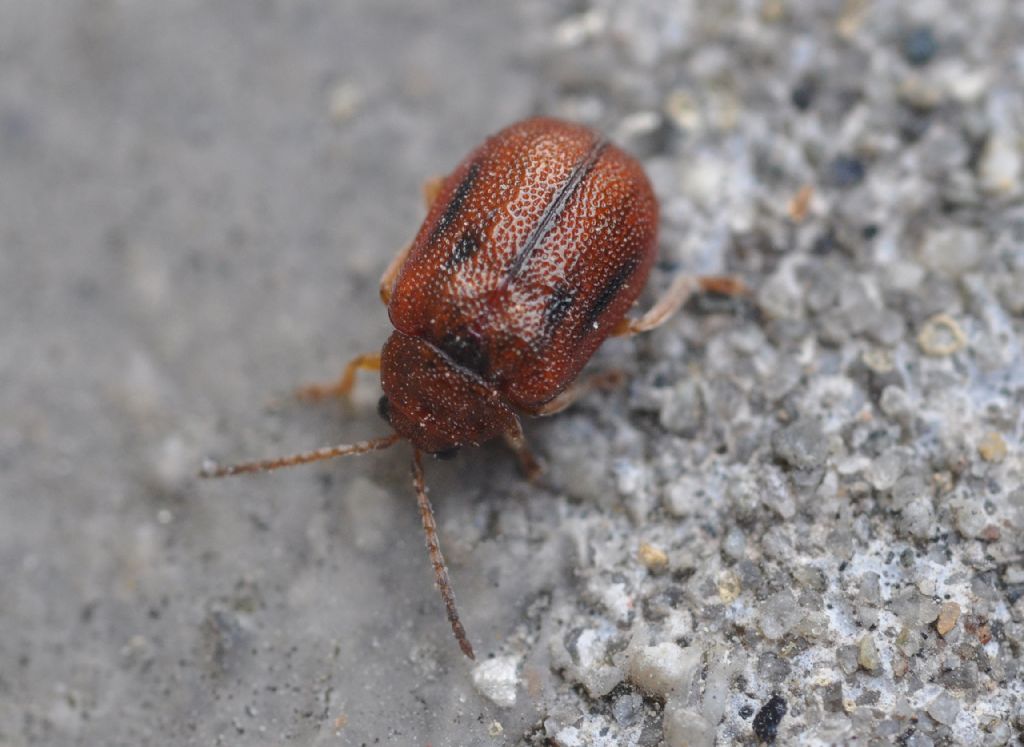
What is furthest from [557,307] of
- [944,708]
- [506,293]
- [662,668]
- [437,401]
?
[944,708]

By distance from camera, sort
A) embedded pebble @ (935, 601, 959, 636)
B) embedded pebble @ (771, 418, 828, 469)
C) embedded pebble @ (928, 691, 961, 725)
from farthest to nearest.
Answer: embedded pebble @ (771, 418, 828, 469), embedded pebble @ (935, 601, 959, 636), embedded pebble @ (928, 691, 961, 725)

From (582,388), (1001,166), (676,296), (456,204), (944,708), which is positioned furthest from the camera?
(1001,166)

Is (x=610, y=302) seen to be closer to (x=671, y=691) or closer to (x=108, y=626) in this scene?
(x=671, y=691)

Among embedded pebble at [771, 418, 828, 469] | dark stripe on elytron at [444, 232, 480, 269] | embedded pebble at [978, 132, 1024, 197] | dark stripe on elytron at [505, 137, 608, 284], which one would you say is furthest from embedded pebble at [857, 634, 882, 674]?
embedded pebble at [978, 132, 1024, 197]

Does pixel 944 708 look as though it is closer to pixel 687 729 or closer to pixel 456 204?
pixel 687 729

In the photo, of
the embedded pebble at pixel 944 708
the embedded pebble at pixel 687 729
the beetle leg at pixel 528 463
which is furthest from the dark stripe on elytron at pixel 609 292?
the embedded pebble at pixel 944 708

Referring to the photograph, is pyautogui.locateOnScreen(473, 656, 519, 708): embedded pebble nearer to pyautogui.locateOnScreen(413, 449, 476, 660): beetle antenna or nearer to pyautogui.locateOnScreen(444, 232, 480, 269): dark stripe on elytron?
pyautogui.locateOnScreen(413, 449, 476, 660): beetle antenna
